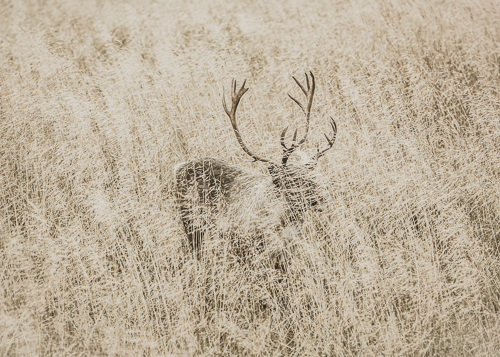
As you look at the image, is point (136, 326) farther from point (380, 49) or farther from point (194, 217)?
point (380, 49)

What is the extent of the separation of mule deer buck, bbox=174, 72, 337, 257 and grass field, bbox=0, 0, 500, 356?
0.47 feet

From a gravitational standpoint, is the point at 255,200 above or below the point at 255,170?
below

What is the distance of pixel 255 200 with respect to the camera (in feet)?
9.61

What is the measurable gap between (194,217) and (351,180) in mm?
1320

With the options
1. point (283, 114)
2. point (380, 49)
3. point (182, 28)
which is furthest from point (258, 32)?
point (283, 114)

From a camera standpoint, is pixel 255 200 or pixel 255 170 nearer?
pixel 255 200

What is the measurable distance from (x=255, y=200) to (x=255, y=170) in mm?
680

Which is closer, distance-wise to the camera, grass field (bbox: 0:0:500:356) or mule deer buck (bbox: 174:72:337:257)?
grass field (bbox: 0:0:500:356)

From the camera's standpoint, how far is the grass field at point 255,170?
218 centimetres

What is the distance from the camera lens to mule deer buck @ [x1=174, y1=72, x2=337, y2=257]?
2736 mm

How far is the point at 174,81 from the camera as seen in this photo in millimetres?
4410

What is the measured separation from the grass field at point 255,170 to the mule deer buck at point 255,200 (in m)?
0.14

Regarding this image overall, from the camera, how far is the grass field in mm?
2178

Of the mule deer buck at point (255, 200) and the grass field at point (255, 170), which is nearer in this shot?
the grass field at point (255, 170)
